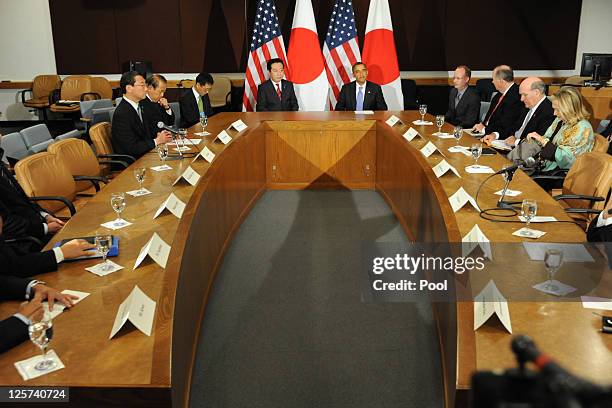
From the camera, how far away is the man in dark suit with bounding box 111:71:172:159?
5102 millimetres

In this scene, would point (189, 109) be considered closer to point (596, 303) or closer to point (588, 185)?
point (588, 185)

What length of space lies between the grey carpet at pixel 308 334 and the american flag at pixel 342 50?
3924mm

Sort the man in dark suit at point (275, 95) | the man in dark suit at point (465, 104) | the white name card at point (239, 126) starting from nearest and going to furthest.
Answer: the white name card at point (239, 126) → the man in dark suit at point (465, 104) → the man in dark suit at point (275, 95)

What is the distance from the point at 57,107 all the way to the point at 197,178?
6167 millimetres

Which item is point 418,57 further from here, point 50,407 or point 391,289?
point 50,407

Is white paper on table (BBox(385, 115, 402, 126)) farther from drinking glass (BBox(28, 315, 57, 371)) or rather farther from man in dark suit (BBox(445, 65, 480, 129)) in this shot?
drinking glass (BBox(28, 315, 57, 371))

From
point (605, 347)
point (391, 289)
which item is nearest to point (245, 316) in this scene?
point (391, 289)

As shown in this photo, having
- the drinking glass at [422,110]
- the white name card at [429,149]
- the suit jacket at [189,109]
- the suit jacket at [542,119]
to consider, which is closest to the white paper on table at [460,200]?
the white name card at [429,149]

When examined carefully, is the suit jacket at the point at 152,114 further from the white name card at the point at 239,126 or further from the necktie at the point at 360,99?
the necktie at the point at 360,99

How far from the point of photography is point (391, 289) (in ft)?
12.3

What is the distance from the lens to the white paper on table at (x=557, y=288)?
2240 millimetres

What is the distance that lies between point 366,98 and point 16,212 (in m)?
4.41

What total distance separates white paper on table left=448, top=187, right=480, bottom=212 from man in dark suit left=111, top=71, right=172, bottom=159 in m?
2.67

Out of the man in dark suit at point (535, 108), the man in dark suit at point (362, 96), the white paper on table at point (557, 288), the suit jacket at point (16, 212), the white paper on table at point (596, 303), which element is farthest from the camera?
the man in dark suit at point (362, 96)
